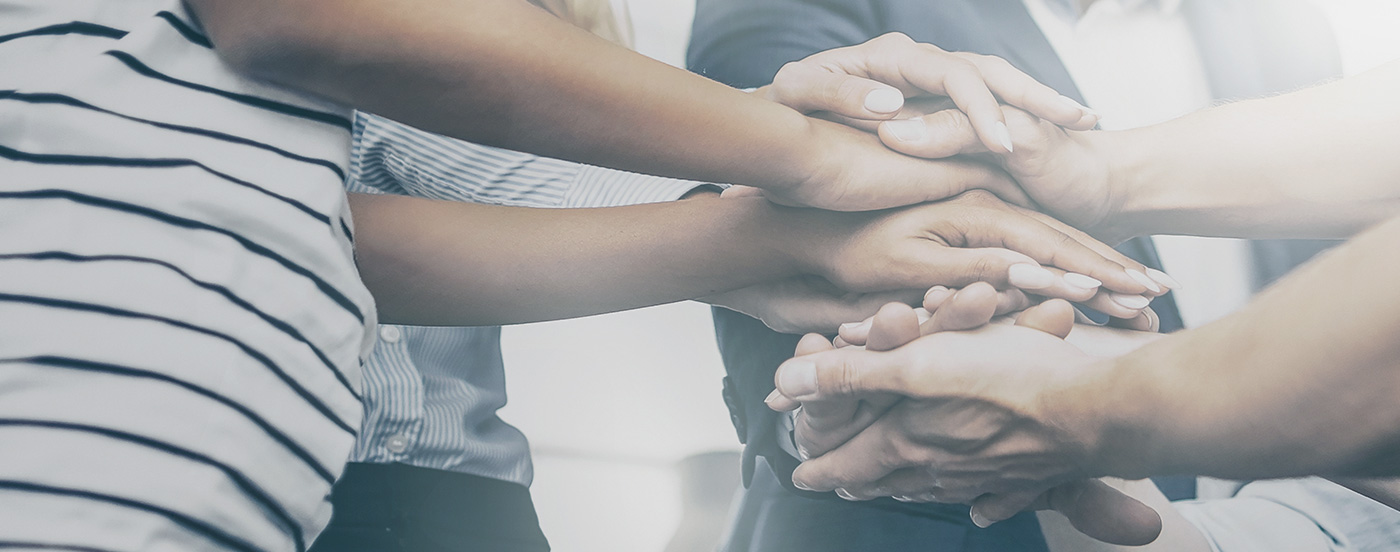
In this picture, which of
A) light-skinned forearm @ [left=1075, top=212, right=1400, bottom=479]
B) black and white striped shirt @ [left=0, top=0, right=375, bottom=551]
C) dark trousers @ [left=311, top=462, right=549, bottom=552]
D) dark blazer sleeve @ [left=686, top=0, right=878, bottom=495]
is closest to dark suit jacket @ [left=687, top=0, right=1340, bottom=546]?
dark blazer sleeve @ [left=686, top=0, right=878, bottom=495]

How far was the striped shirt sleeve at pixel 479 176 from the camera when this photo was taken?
70 cm

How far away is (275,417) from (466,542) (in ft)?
1.14

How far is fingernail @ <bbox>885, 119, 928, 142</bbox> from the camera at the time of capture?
607mm

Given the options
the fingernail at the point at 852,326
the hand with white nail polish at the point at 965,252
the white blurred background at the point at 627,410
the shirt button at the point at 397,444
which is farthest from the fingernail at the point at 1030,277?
the shirt button at the point at 397,444

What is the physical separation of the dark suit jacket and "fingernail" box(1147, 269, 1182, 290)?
11 millimetres

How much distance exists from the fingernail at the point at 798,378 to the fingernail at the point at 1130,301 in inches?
8.1

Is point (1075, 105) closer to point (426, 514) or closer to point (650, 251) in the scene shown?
point (650, 251)

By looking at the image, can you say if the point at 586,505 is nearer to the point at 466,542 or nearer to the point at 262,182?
the point at 466,542

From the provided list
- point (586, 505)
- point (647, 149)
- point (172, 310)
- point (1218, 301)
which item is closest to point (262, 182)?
point (172, 310)

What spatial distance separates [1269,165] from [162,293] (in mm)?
662

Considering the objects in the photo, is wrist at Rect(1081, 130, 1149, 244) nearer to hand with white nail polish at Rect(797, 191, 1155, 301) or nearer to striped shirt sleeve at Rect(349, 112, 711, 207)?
hand with white nail polish at Rect(797, 191, 1155, 301)

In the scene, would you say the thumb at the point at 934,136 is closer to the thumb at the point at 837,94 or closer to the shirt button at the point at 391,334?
the thumb at the point at 837,94

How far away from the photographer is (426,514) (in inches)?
28.4

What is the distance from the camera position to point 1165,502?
0.59m
